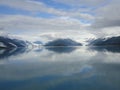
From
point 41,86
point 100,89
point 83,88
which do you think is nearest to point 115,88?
point 100,89

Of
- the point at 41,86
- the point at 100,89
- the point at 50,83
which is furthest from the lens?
the point at 50,83

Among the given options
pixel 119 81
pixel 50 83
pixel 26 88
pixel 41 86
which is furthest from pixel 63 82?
pixel 119 81

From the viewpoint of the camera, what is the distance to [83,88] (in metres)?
17.6

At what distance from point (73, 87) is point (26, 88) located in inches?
174

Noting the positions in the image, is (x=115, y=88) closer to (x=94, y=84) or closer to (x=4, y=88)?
(x=94, y=84)

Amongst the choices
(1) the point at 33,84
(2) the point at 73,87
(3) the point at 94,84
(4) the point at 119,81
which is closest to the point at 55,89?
(2) the point at 73,87

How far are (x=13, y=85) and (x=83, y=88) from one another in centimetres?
692

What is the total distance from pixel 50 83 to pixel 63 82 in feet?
4.84

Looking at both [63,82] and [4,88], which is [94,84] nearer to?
[63,82]

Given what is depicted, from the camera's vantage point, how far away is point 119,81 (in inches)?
800

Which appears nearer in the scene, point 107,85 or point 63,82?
point 107,85

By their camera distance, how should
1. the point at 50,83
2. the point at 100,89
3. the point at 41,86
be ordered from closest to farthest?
1. the point at 100,89
2. the point at 41,86
3. the point at 50,83

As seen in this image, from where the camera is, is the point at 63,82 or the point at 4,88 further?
the point at 63,82

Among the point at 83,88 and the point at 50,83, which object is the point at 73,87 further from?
the point at 50,83
